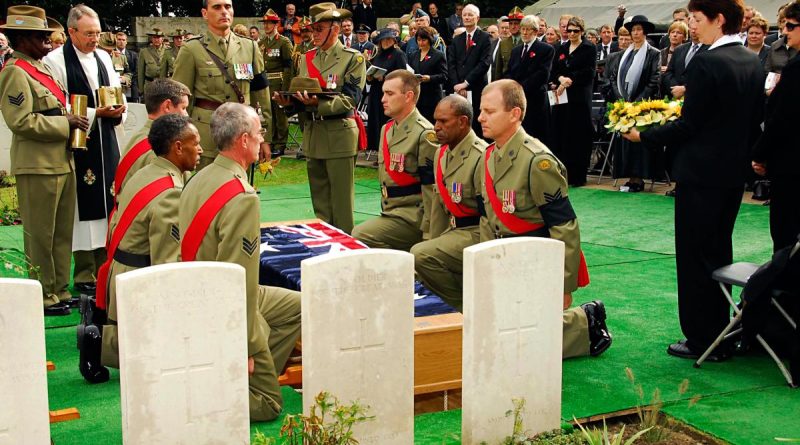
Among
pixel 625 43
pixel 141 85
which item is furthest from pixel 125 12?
pixel 625 43

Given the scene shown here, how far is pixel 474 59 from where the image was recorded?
1445cm

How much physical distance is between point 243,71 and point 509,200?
3263 mm

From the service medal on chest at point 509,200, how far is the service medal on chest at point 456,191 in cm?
71

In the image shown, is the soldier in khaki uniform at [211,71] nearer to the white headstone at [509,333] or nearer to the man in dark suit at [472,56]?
the white headstone at [509,333]

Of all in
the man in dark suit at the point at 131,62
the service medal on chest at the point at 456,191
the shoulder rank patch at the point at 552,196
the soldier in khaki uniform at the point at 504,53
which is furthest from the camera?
the man in dark suit at the point at 131,62

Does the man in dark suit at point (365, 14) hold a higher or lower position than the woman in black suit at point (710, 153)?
higher

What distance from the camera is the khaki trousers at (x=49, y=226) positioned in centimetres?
723

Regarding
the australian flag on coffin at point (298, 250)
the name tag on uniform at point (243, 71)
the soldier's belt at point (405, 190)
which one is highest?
the name tag on uniform at point (243, 71)

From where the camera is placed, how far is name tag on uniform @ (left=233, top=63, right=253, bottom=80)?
27.4ft

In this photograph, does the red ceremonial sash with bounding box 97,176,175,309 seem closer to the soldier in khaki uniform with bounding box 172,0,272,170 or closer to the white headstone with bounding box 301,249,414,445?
the white headstone with bounding box 301,249,414,445

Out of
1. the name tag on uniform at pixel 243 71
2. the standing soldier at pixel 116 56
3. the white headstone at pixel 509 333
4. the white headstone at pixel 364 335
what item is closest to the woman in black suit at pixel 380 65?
the name tag on uniform at pixel 243 71

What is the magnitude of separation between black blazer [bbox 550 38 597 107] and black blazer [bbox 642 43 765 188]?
7.33m

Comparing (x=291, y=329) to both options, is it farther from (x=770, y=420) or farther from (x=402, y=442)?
(x=770, y=420)

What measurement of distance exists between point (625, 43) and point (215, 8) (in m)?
7.57
